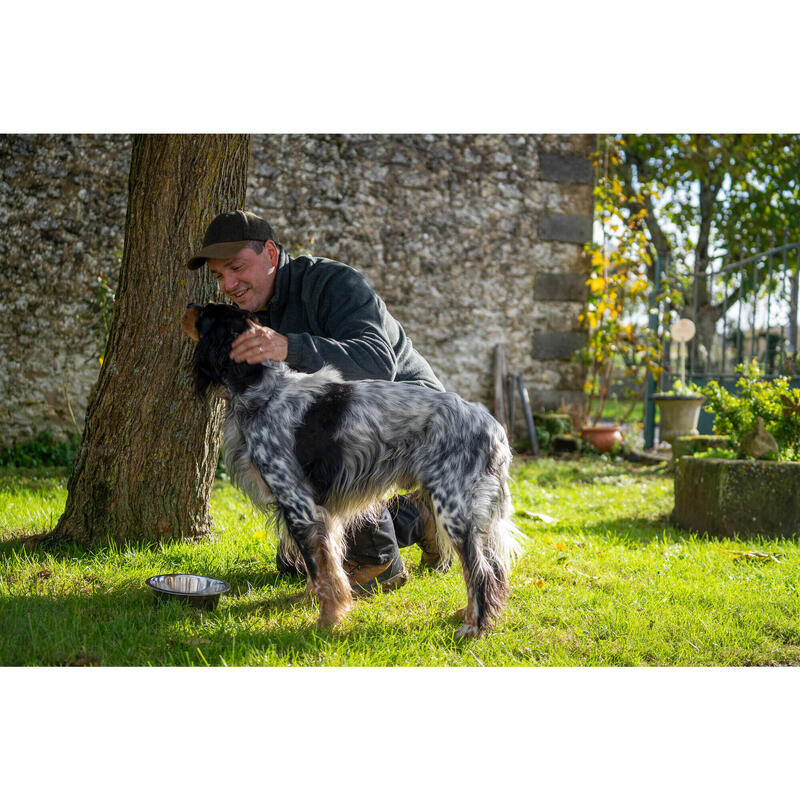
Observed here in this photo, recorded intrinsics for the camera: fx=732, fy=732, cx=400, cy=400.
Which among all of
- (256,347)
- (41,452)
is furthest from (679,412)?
(41,452)

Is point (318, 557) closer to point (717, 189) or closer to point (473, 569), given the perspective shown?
point (473, 569)

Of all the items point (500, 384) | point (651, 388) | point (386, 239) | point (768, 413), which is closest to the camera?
point (768, 413)

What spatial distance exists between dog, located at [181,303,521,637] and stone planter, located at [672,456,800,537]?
2.26 m

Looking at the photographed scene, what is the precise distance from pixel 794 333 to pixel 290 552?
8212mm

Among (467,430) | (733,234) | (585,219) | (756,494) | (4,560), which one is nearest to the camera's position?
(467,430)

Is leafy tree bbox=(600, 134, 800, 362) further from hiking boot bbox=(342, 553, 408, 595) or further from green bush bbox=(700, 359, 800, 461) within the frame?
hiking boot bbox=(342, 553, 408, 595)

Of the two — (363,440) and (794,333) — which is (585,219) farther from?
(363,440)

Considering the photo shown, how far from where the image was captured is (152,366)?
13.5ft

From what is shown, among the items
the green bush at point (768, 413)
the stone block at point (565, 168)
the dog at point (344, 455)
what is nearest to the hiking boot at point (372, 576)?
the dog at point (344, 455)

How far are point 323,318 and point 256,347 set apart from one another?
496 mm

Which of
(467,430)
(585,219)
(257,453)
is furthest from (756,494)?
(585,219)

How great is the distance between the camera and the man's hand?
318 cm

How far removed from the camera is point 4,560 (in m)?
3.74

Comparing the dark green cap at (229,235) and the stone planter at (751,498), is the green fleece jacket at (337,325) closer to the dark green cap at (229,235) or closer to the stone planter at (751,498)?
the dark green cap at (229,235)
